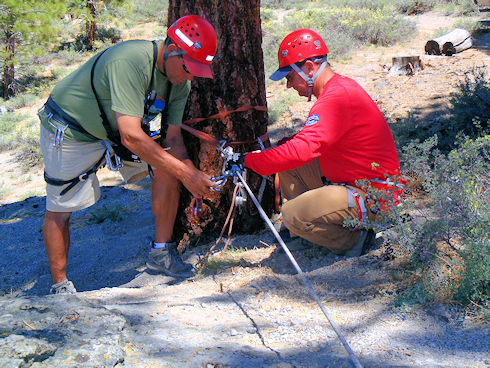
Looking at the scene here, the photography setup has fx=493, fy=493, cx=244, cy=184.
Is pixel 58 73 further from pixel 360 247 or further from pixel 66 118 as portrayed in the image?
pixel 360 247

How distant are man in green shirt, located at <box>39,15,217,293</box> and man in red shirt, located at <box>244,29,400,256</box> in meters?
0.59

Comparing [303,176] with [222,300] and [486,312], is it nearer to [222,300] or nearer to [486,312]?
[222,300]

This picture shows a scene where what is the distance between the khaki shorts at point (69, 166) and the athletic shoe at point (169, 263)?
701 mm

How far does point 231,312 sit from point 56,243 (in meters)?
1.71

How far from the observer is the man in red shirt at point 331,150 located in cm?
343

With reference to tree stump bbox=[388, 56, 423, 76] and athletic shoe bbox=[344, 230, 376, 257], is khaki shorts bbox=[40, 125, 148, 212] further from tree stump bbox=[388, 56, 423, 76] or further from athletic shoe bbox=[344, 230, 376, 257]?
tree stump bbox=[388, 56, 423, 76]

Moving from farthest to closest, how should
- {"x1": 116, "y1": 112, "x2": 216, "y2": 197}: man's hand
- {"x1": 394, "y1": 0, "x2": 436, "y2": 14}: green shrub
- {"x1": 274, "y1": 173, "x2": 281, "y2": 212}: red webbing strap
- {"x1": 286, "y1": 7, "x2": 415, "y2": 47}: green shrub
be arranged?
{"x1": 394, "y1": 0, "x2": 436, "y2": 14}: green shrub < {"x1": 286, "y1": 7, "x2": 415, "y2": 47}: green shrub < {"x1": 274, "y1": 173, "x2": 281, "y2": 212}: red webbing strap < {"x1": 116, "y1": 112, "x2": 216, "y2": 197}: man's hand

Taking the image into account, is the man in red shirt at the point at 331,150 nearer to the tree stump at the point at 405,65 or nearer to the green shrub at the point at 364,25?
the tree stump at the point at 405,65

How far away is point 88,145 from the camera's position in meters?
3.86

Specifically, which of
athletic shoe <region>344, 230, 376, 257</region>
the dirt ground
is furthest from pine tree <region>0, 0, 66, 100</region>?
athletic shoe <region>344, 230, 376, 257</region>

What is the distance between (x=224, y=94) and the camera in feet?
13.6

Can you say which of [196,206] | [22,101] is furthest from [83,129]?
[22,101]

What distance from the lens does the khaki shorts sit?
12.5 feet

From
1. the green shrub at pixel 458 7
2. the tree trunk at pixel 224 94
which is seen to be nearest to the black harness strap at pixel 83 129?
the tree trunk at pixel 224 94
